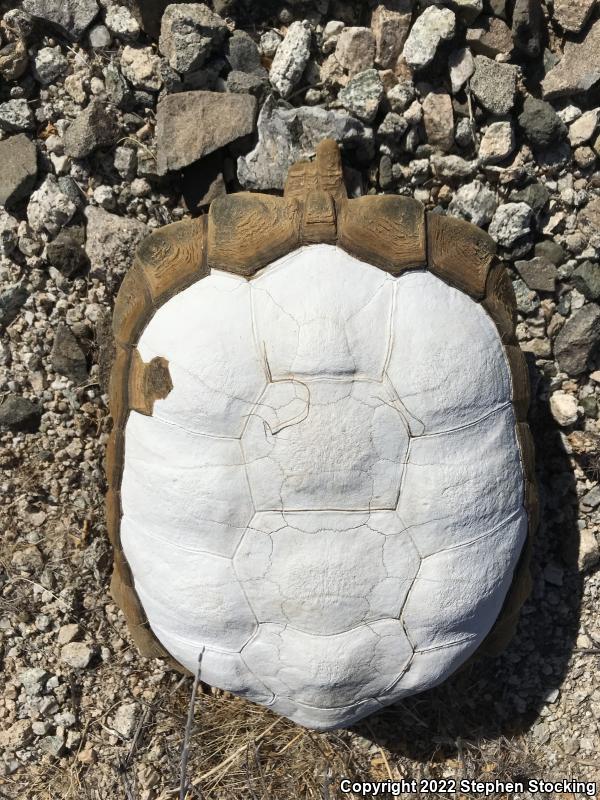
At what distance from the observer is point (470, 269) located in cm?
194

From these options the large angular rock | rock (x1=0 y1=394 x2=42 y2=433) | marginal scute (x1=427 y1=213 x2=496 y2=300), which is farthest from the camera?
rock (x1=0 y1=394 x2=42 y2=433)

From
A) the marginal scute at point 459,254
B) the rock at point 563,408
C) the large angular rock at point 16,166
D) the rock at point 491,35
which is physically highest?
the rock at point 491,35

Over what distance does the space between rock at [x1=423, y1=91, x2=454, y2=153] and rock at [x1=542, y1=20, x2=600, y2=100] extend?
1.11 ft

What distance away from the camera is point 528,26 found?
232 centimetres

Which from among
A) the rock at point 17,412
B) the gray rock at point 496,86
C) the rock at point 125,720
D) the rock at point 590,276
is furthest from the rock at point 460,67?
the rock at point 125,720

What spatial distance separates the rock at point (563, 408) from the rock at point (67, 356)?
5.66 feet

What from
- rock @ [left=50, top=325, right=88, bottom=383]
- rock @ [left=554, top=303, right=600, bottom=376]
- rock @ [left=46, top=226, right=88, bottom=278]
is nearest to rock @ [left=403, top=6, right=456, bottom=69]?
rock @ [left=554, top=303, right=600, bottom=376]

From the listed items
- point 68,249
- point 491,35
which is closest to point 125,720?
point 68,249

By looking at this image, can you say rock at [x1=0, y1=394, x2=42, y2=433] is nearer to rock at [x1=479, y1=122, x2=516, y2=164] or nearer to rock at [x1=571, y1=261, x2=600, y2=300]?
rock at [x1=479, y1=122, x2=516, y2=164]

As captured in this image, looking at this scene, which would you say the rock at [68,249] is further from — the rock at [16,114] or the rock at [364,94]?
the rock at [364,94]

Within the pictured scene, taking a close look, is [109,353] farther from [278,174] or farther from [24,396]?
[278,174]

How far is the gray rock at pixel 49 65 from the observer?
238cm

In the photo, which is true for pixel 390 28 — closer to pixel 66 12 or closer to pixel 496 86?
pixel 496 86

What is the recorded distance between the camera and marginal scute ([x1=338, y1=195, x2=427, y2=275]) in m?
1.84
